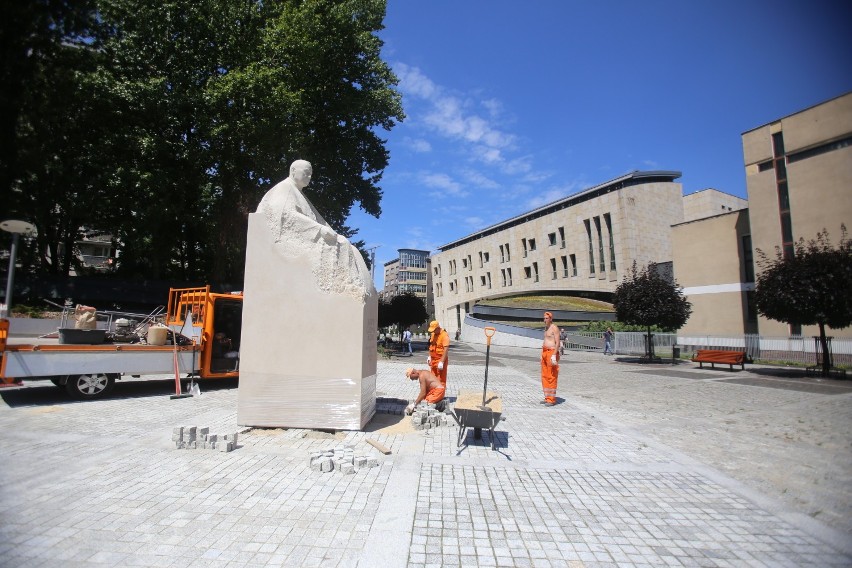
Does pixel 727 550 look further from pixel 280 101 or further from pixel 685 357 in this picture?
pixel 685 357

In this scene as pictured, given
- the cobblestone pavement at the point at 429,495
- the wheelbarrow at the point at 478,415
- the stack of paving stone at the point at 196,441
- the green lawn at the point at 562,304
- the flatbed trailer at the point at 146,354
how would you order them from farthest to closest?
the green lawn at the point at 562,304
the flatbed trailer at the point at 146,354
the wheelbarrow at the point at 478,415
the stack of paving stone at the point at 196,441
the cobblestone pavement at the point at 429,495

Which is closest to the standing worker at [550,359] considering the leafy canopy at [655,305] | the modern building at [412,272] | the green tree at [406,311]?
the leafy canopy at [655,305]

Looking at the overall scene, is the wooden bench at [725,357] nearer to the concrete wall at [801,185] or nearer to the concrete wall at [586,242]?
the concrete wall at [801,185]

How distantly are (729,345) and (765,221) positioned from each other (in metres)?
7.94

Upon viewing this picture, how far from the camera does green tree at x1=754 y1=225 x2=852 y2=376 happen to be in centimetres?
1594

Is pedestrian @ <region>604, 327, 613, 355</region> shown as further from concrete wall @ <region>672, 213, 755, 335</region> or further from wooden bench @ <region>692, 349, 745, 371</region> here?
wooden bench @ <region>692, 349, 745, 371</region>

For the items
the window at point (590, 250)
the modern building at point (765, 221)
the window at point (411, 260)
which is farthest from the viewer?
the window at point (411, 260)

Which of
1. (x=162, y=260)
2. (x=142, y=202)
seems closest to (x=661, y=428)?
(x=142, y=202)

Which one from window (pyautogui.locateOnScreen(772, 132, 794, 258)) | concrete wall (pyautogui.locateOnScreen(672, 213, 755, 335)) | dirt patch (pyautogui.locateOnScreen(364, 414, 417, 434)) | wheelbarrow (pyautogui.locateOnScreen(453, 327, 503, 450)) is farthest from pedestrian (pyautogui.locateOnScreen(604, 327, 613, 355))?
wheelbarrow (pyautogui.locateOnScreen(453, 327, 503, 450))

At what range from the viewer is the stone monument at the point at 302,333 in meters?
6.41

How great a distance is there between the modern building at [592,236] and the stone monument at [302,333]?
133 ft

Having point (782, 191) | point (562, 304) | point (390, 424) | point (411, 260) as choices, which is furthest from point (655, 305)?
point (411, 260)

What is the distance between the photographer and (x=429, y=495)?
4156 millimetres

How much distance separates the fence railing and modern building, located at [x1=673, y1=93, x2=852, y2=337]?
4.89ft
